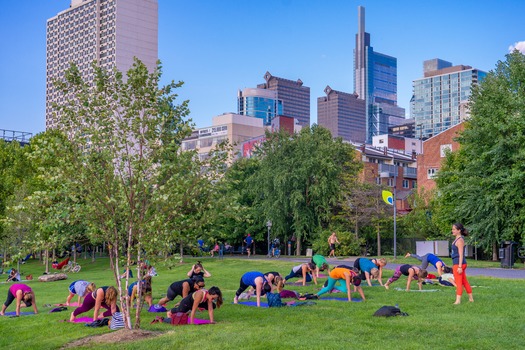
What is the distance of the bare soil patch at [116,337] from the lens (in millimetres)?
14523

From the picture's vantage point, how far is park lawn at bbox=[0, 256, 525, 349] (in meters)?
13.2

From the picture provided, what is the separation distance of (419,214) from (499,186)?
20.0 meters

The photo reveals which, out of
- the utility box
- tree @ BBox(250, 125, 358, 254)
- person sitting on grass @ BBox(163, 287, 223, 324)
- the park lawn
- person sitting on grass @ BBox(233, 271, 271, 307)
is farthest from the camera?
tree @ BBox(250, 125, 358, 254)

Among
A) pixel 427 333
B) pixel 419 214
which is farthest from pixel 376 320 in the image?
pixel 419 214

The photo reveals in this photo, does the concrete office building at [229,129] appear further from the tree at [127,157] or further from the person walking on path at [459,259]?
the tree at [127,157]

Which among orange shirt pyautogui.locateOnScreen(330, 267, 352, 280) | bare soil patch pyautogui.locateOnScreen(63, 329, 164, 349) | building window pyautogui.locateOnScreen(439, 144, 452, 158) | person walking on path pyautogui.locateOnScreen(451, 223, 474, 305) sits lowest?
bare soil patch pyautogui.locateOnScreen(63, 329, 164, 349)

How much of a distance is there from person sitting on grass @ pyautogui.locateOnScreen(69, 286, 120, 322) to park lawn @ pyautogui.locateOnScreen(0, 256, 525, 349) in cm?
70

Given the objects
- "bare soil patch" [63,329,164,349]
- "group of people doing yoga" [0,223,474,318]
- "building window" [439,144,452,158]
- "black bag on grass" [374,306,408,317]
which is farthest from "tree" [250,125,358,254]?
"bare soil patch" [63,329,164,349]

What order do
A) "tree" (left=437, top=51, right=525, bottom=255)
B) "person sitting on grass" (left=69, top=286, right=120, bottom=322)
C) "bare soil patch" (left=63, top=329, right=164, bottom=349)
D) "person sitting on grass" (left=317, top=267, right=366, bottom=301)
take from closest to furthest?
"bare soil patch" (left=63, top=329, right=164, bottom=349) < "person sitting on grass" (left=69, top=286, right=120, bottom=322) < "person sitting on grass" (left=317, top=267, right=366, bottom=301) < "tree" (left=437, top=51, right=525, bottom=255)

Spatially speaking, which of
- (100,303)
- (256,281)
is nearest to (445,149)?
(256,281)

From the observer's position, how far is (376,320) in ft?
50.6

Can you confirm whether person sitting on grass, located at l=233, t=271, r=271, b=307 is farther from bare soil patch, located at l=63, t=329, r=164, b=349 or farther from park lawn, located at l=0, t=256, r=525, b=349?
bare soil patch, located at l=63, t=329, r=164, b=349

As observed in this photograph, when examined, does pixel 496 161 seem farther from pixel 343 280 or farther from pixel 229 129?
pixel 229 129

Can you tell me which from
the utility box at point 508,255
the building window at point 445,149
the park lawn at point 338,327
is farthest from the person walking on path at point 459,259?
the building window at point 445,149
